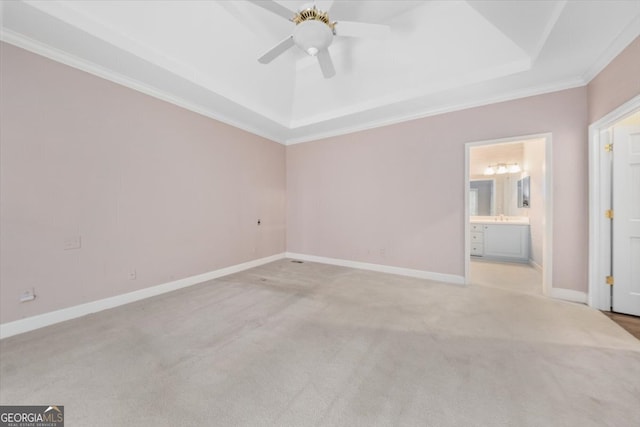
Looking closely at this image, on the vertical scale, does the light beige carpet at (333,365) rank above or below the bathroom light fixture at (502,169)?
below

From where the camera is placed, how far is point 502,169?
5.54 m

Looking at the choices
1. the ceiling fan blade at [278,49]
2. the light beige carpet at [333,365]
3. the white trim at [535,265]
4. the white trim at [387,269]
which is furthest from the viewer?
the white trim at [535,265]

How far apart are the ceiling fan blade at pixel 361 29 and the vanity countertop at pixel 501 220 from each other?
4.31m

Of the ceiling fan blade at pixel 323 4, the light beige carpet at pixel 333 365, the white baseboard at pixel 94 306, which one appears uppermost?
the ceiling fan blade at pixel 323 4

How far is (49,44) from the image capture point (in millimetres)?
2291

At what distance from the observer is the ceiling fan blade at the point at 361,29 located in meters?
2.26

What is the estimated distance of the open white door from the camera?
8.10 ft

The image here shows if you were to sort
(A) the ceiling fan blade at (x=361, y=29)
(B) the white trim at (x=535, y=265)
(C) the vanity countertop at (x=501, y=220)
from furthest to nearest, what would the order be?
1. (C) the vanity countertop at (x=501, y=220)
2. (B) the white trim at (x=535, y=265)
3. (A) the ceiling fan blade at (x=361, y=29)

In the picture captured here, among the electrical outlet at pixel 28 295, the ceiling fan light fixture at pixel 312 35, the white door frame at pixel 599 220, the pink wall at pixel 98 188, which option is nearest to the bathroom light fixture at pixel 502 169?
the white door frame at pixel 599 220

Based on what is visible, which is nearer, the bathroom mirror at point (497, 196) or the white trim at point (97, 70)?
the white trim at point (97, 70)

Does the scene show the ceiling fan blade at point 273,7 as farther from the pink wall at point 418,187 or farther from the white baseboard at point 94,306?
the white baseboard at point 94,306

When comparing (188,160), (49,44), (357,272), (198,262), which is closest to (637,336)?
(357,272)

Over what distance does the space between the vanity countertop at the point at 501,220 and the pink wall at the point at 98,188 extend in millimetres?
5541

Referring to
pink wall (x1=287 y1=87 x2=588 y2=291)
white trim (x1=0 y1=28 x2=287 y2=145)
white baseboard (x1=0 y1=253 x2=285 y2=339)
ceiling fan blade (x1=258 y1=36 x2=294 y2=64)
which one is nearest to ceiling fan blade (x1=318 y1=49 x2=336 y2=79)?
ceiling fan blade (x1=258 y1=36 x2=294 y2=64)
